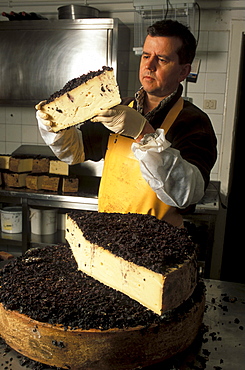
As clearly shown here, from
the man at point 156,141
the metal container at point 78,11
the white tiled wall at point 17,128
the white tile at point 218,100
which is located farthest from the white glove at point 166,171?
the white tiled wall at point 17,128

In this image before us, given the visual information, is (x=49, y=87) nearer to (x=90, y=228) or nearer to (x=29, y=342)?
(x=90, y=228)

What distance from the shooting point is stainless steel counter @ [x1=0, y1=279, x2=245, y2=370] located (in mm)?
1146

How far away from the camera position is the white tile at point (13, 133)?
437 cm

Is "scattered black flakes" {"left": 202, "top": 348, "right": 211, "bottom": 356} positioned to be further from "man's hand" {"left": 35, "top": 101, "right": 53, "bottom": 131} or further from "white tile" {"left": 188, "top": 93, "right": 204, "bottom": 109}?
"white tile" {"left": 188, "top": 93, "right": 204, "bottom": 109}

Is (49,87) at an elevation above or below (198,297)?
above

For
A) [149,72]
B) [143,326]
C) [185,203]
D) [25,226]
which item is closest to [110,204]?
[185,203]

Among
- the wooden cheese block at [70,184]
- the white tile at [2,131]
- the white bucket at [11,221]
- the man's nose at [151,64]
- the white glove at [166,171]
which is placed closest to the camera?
the white glove at [166,171]

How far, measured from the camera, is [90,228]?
1364mm

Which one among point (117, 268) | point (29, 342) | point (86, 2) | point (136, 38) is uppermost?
point (86, 2)

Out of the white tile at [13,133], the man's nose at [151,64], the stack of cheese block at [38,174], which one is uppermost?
the man's nose at [151,64]

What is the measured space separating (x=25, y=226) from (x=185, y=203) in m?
2.41

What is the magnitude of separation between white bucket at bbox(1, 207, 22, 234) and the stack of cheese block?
0.28 meters

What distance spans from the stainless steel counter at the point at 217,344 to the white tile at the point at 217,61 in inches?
103

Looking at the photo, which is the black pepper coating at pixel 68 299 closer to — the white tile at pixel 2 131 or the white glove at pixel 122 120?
the white glove at pixel 122 120
